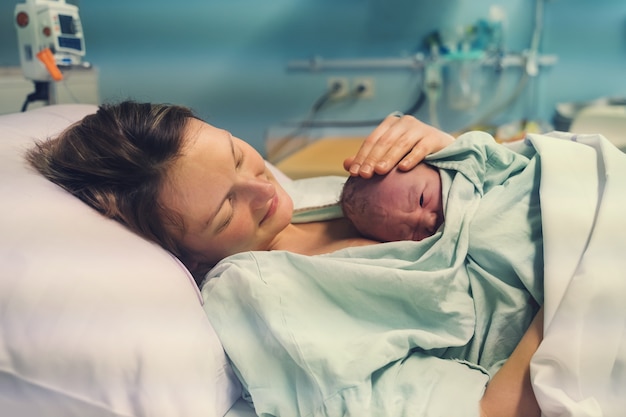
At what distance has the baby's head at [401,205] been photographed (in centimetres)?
87

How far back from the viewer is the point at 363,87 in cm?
231

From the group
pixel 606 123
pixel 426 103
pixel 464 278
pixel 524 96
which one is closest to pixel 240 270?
pixel 464 278

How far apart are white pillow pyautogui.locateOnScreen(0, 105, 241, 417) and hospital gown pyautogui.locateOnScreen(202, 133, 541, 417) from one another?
56 millimetres

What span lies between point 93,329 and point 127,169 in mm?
253

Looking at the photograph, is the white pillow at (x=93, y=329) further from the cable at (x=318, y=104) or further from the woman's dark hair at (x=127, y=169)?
the cable at (x=318, y=104)

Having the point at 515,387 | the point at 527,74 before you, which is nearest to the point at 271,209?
the point at 515,387

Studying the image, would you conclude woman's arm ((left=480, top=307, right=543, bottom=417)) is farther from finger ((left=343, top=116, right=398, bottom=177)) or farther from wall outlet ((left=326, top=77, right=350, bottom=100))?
wall outlet ((left=326, top=77, right=350, bottom=100))

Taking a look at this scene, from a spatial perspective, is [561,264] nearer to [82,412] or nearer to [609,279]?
A: [609,279]

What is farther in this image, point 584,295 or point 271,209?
point 271,209

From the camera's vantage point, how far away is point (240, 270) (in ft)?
2.39

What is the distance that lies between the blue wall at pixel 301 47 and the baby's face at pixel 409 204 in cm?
138

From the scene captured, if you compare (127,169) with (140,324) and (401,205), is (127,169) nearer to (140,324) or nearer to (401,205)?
(140,324)

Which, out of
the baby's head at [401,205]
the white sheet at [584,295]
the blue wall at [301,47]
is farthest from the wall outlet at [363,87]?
the white sheet at [584,295]

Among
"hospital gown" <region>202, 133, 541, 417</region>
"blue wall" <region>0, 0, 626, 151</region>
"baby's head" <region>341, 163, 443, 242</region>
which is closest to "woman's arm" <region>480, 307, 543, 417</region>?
"hospital gown" <region>202, 133, 541, 417</region>
